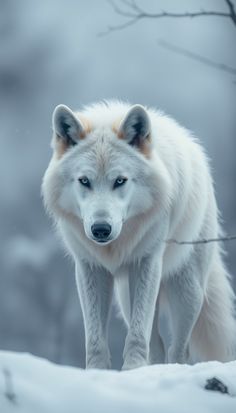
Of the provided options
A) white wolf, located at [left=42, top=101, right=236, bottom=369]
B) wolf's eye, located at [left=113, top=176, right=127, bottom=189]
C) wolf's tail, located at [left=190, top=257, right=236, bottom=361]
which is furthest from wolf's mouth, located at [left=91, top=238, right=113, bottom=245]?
wolf's tail, located at [left=190, top=257, right=236, bottom=361]

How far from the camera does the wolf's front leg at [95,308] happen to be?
6098 mm

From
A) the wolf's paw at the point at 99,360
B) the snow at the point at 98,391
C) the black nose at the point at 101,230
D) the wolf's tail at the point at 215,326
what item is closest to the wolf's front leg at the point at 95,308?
the wolf's paw at the point at 99,360

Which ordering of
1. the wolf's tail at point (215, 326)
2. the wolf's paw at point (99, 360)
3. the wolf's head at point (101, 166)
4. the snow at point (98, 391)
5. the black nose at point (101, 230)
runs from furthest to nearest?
the wolf's tail at point (215, 326) < the wolf's paw at point (99, 360) < the wolf's head at point (101, 166) < the black nose at point (101, 230) < the snow at point (98, 391)

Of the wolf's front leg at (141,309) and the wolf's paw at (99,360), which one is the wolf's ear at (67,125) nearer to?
the wolf's front leg at (141,309)

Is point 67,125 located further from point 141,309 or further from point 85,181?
point 141,309

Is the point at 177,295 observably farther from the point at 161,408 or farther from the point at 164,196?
the point at 161,408

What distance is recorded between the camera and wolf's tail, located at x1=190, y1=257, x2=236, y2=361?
24.3 feet

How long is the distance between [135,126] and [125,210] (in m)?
0.59

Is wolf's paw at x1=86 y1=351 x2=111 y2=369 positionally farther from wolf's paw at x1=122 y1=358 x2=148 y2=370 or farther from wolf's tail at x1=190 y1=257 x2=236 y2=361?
wolf's tail at x1=190 y1=257 x2=236 y2=361

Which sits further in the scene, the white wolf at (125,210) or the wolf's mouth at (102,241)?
the white wolf at (125,210)

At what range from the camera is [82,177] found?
19.4ft

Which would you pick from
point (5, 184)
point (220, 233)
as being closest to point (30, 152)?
point (5, 184)

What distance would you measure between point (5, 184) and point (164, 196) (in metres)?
30.3

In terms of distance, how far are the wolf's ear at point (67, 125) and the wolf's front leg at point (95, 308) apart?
82 centimetres
